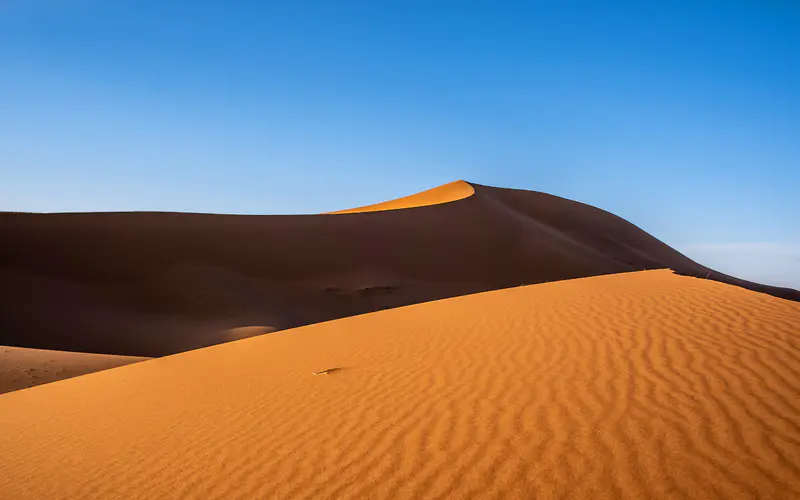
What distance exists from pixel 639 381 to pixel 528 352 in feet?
5.25

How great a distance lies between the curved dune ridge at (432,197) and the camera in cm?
4381

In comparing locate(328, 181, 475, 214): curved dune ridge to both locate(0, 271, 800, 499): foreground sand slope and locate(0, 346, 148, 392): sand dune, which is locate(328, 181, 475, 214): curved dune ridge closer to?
locate(0, 346, 148, 392): sand dune

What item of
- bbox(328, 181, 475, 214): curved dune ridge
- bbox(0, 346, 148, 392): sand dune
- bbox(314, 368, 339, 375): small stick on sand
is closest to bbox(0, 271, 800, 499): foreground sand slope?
bbox(314, 368, 339, 375): small stick on sand

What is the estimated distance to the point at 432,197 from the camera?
48625 mm

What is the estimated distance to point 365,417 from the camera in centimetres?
524

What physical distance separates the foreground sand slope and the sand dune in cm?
254

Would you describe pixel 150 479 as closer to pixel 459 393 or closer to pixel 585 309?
pixel 459 393

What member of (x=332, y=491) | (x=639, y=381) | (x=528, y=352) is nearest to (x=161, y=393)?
(x=332, y=491)

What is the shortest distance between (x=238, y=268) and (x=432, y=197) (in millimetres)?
27157

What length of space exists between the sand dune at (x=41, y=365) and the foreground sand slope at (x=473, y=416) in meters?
2.54

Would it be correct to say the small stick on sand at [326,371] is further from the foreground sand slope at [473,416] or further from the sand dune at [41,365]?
the sand dune at [41,365]

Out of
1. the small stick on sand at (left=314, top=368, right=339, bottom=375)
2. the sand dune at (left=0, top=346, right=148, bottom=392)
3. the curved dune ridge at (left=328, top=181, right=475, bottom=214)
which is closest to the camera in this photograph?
the small stick on sand at (left=314, top=368, right=339, bottom=375)

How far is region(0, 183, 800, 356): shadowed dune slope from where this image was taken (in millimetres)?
18484

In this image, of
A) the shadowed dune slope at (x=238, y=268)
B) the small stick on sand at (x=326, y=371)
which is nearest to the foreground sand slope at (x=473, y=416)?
the small stick on sand at (x=326, y=371)
